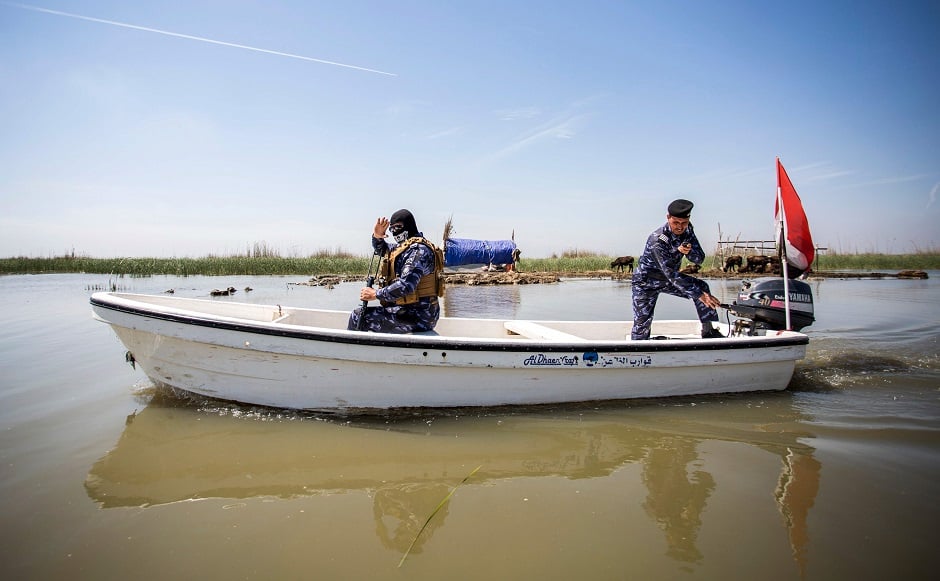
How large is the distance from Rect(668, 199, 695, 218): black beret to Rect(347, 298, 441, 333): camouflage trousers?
274 centimetres

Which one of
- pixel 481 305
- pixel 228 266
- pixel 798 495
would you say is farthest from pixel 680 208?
pixel 228 266

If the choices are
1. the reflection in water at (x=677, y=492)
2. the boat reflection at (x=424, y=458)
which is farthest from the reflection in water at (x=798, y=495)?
the reflection in water at (x=677, y=492)

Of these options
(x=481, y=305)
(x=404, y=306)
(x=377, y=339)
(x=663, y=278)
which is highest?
(x=663, y=278)

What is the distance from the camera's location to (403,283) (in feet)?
14.2

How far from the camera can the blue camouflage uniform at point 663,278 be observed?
17.4ft

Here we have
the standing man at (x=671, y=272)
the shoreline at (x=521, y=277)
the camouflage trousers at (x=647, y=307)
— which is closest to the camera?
the standing man at (x=671, y=272)

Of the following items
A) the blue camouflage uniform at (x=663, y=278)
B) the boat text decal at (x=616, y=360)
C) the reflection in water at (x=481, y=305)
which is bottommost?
the reflection in water at (x=481, y=305)

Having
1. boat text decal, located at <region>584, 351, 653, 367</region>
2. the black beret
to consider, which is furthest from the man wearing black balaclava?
the black beret

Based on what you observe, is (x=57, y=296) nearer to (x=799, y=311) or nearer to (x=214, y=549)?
(x=214, y=549)

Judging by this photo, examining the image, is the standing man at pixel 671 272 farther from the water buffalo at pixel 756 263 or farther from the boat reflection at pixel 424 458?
the water buffalo at pixel 756 263

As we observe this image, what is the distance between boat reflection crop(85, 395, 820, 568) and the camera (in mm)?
2986

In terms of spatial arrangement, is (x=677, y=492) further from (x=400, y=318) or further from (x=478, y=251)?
(x=478, y=251)

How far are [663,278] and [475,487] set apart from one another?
3493 millimetres

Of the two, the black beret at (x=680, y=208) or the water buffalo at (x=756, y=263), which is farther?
the water buffalo at (x=756, y=263)
